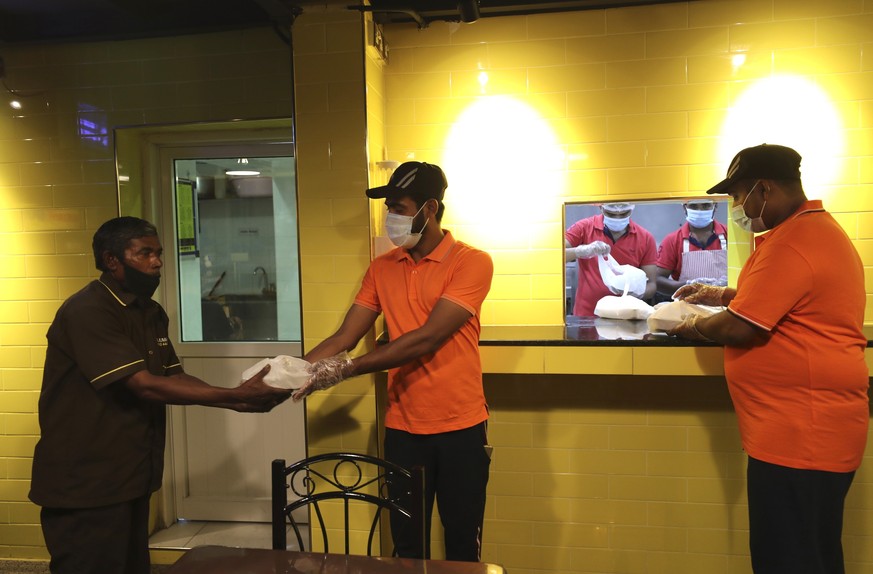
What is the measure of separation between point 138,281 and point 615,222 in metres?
2.04

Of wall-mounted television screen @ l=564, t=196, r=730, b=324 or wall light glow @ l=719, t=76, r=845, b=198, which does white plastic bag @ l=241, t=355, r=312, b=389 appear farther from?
wall light glow @ l=719, t=76, r=845, b=198

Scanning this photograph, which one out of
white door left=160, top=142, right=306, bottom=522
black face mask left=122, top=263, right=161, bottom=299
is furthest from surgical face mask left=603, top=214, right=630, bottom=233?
black face mask left=122, top=263, right=161, bottom=299

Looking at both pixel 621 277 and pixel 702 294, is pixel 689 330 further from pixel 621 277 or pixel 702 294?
Answer: pixel 621 277

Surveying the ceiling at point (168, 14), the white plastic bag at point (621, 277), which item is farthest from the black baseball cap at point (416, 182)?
the white plastic bag at point (621, 277)

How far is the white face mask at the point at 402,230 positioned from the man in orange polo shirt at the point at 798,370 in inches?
41.6

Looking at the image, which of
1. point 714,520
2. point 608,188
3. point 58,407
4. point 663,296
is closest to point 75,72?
point 58,407

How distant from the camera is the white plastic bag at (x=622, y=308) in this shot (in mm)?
3111

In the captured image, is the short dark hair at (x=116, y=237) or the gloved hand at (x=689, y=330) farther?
the gloved hand at (x=689, y=330)

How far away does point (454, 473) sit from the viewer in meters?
2.30

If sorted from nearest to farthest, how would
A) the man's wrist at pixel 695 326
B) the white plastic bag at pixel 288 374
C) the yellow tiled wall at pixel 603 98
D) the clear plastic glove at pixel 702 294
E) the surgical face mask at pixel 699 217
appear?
the white plastic bag at pixel 288 374 → the man's wrist at pixel 695 326 → the clear plastic glove at pixel 702 294 → the yellow tiled wall at pixel 603 98 → the surgical face mask at pixel 699 217

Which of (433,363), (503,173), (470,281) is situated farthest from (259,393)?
(503,173)

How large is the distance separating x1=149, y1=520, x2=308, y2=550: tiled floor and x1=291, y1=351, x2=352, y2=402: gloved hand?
1.65 metres

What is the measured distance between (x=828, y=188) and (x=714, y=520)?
61.5 inches

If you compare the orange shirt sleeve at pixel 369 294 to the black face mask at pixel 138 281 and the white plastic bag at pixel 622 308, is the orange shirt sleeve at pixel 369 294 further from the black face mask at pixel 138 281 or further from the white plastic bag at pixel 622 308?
the white plastic bag at pixel 622 308
